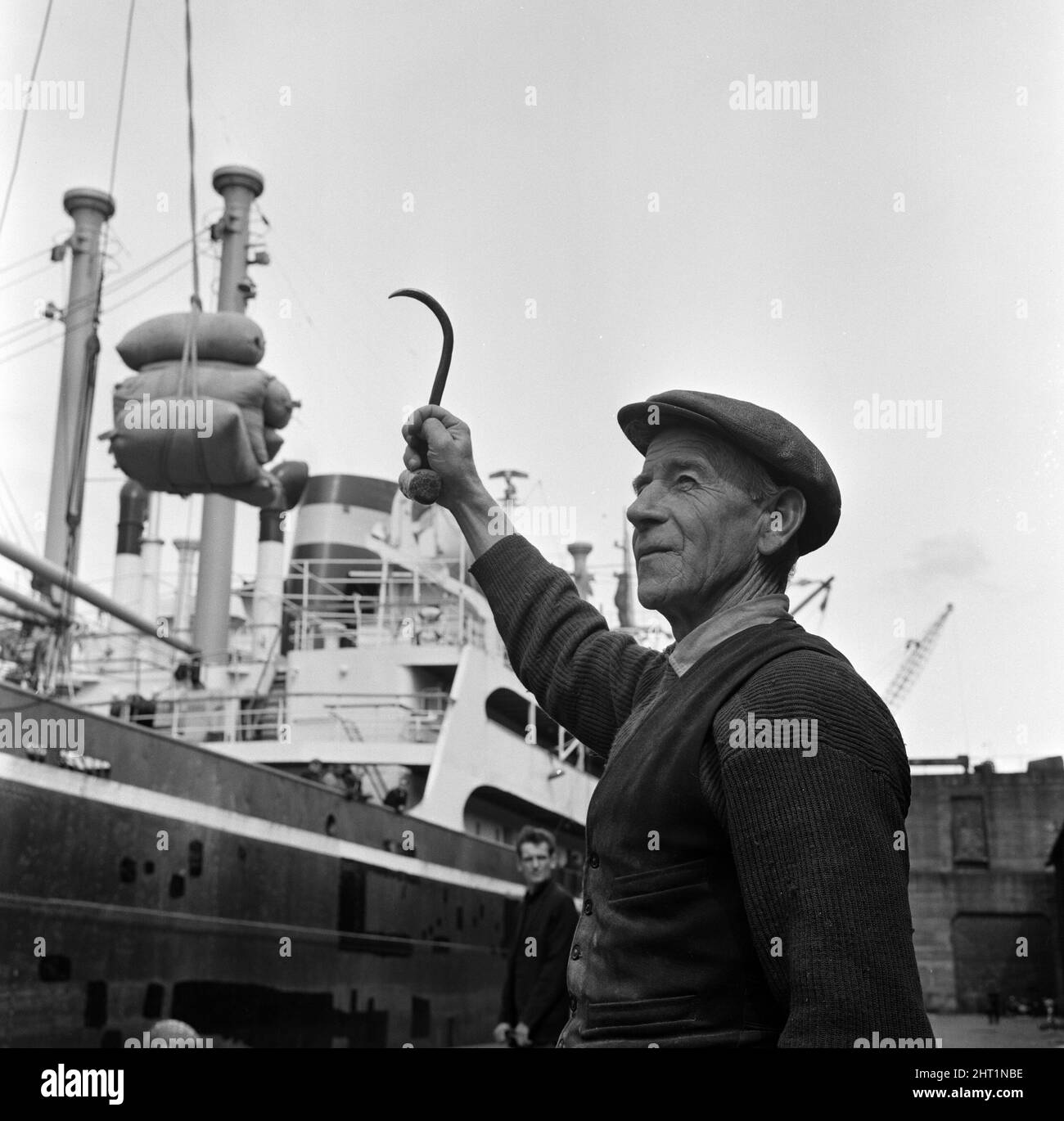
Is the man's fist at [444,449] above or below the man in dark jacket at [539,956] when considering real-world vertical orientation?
above

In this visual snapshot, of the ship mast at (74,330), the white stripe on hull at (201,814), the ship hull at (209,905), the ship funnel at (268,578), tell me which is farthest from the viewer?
the ship mast at (74,330)

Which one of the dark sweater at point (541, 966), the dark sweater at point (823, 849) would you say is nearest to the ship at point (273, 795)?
the dark sweater at point (541, 966)

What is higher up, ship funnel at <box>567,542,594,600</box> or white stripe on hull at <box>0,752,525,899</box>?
ship funnel at <box>567,542,594,600</box>

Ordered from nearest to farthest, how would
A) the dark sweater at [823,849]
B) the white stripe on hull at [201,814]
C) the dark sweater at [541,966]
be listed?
the dark sweater at [823,849], the dark sweater at [541,966], the white stripe on hull at [201,814]

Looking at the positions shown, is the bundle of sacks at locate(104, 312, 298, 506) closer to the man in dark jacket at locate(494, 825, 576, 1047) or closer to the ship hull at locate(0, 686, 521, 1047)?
the ship hull at locate(0, 686, 521, 1047)

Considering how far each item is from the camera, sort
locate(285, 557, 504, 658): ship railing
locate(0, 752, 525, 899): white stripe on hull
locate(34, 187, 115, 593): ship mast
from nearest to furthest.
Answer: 1. locate(0, 752, 525, 899): white stripe on hull
2. locate(285, 557, 504, 658): ship railing
3. locate(34, 187, 115, 593): ship mast

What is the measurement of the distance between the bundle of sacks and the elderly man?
42.0 feet

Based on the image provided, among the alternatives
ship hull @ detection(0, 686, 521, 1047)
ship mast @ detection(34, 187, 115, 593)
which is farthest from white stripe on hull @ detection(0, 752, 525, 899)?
ship mast @ detection(34, 187, 115, 593)

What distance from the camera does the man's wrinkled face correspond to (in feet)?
6.09

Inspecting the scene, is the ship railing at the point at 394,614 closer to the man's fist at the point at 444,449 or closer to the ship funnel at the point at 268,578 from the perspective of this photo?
the ship funnel at the point at 268,578

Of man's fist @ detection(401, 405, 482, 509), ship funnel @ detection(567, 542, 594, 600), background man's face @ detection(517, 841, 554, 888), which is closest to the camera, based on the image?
man's fist @ detection(401, 405, 482, 509)

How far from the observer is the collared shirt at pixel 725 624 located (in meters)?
1.84
